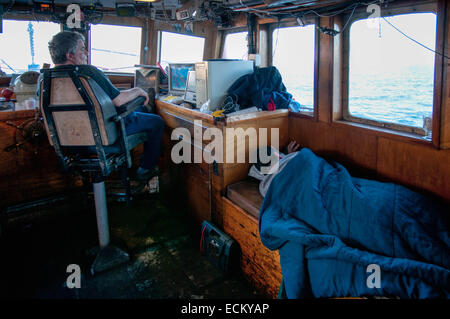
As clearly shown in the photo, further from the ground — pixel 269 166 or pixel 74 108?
pixel 74 108

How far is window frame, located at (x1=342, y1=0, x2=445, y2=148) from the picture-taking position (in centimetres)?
181

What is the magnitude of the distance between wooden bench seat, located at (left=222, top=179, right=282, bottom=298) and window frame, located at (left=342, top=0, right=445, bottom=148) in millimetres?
912

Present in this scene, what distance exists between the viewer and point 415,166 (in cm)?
201

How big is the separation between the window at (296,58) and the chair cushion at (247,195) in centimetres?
88

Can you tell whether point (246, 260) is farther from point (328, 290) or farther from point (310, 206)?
point (328, 290)

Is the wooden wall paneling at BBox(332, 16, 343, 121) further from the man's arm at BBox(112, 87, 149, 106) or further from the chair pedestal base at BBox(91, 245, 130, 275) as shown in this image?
the chair pedestal base at BBox(91, 245, 130, 275)

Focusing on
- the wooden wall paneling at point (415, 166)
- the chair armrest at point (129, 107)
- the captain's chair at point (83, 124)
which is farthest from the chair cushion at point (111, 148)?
the wooden wall paneling at point (415, 166)

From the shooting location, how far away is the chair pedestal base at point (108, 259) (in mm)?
2516

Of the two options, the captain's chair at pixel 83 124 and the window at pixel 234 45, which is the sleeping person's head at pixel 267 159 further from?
the window at pixel 234 45

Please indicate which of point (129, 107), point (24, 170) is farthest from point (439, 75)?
point (24, 170)

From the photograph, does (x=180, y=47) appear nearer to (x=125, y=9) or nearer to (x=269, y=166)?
(x=125, y=9)

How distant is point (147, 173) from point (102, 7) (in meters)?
2.72

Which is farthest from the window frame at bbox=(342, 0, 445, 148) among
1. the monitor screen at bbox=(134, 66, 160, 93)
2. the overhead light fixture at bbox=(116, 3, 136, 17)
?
the overhead light fixture at bbox=(116, 3, 136, 17)

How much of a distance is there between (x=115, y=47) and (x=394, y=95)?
12.4ft
